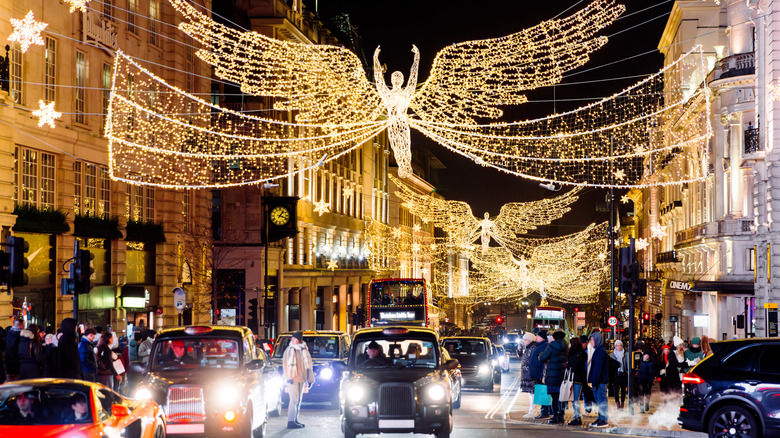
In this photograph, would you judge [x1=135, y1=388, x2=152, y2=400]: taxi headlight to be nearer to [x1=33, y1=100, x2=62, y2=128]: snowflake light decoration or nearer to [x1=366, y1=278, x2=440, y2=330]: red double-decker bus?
[x1=33, y1=100, x2=62, y2=128]: snowflake light decoration

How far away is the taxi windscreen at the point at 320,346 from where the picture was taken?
2591 centimetres

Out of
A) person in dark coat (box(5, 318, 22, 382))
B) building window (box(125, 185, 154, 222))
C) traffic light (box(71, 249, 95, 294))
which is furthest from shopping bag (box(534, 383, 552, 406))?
building window (box(125, 185, 154, 222))

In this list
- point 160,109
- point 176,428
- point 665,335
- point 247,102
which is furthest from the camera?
point 665,335

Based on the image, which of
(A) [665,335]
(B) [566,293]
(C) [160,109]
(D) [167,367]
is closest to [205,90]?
(C) [160,109]

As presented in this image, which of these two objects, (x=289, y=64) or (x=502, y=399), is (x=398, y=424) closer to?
(x=502, y=399)

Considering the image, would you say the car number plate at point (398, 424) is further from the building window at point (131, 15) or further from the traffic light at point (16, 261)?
the building window at point (131, 15)

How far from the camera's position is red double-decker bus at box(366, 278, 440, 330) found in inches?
1700

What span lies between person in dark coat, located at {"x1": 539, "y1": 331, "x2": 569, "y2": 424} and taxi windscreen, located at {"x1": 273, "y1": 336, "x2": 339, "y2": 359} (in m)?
7.02

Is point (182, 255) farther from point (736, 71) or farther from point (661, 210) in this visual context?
point (661, 210)

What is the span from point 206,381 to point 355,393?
2.32 meters

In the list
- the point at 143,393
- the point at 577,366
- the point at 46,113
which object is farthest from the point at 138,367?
the point at 46,113

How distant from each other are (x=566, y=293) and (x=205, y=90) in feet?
175

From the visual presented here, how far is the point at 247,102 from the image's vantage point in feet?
174

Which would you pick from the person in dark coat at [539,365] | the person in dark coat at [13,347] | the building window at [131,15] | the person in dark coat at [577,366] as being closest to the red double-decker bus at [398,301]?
the building window at [131,15]
